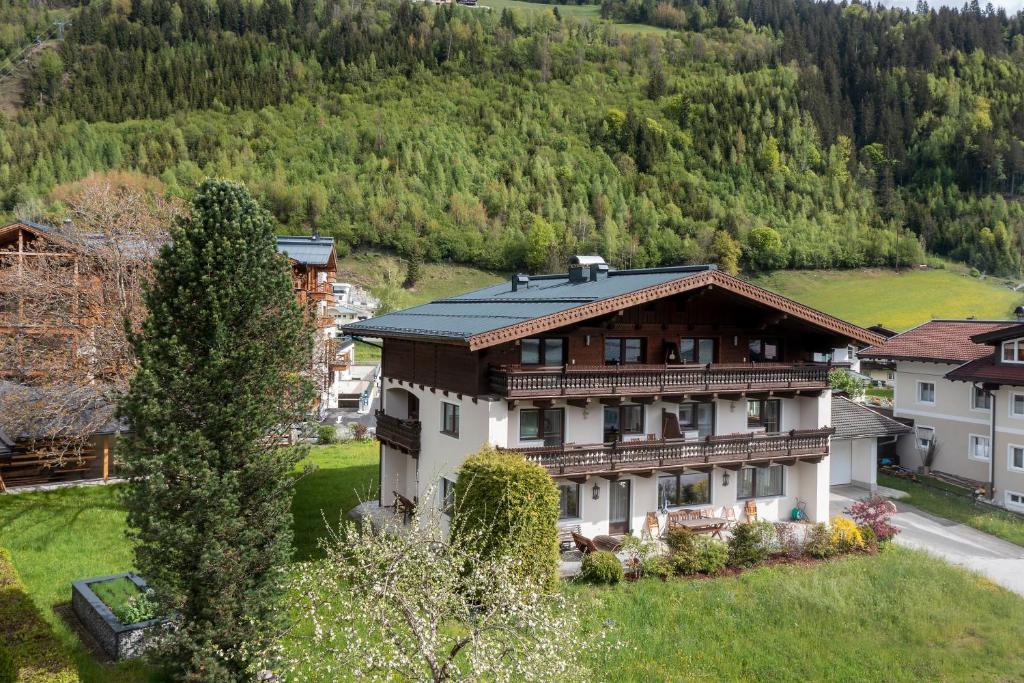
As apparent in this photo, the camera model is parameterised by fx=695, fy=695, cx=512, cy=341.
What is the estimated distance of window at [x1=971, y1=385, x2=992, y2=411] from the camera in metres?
31.4

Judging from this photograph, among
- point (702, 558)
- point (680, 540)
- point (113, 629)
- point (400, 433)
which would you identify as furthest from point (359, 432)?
point (113, 629)

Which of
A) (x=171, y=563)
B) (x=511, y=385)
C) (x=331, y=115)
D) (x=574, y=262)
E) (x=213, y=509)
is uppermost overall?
(x=331, y=115)

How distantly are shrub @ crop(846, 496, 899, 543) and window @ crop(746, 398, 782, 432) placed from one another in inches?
149

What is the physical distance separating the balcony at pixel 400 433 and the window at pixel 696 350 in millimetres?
9172

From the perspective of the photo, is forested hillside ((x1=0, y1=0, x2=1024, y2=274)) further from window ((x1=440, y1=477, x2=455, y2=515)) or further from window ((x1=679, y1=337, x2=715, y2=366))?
window ((x1=679, y1=337, x2=715, y2=366))

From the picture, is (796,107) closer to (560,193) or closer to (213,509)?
Result: (560,193)

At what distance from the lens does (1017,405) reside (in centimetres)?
2977

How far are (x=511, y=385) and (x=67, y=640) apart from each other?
11299 millimetres

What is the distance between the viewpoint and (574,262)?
85.1 ft

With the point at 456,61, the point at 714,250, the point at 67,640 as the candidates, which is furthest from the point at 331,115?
the point at 67,640

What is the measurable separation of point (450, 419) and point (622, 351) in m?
5.86

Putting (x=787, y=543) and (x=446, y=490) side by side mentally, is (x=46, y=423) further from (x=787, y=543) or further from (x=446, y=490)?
(x=787, y=543)

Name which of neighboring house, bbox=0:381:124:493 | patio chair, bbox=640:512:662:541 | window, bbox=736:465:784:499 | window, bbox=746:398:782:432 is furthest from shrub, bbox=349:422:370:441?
window, bbox=746:398:782:432

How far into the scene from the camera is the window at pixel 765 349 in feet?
80.3
